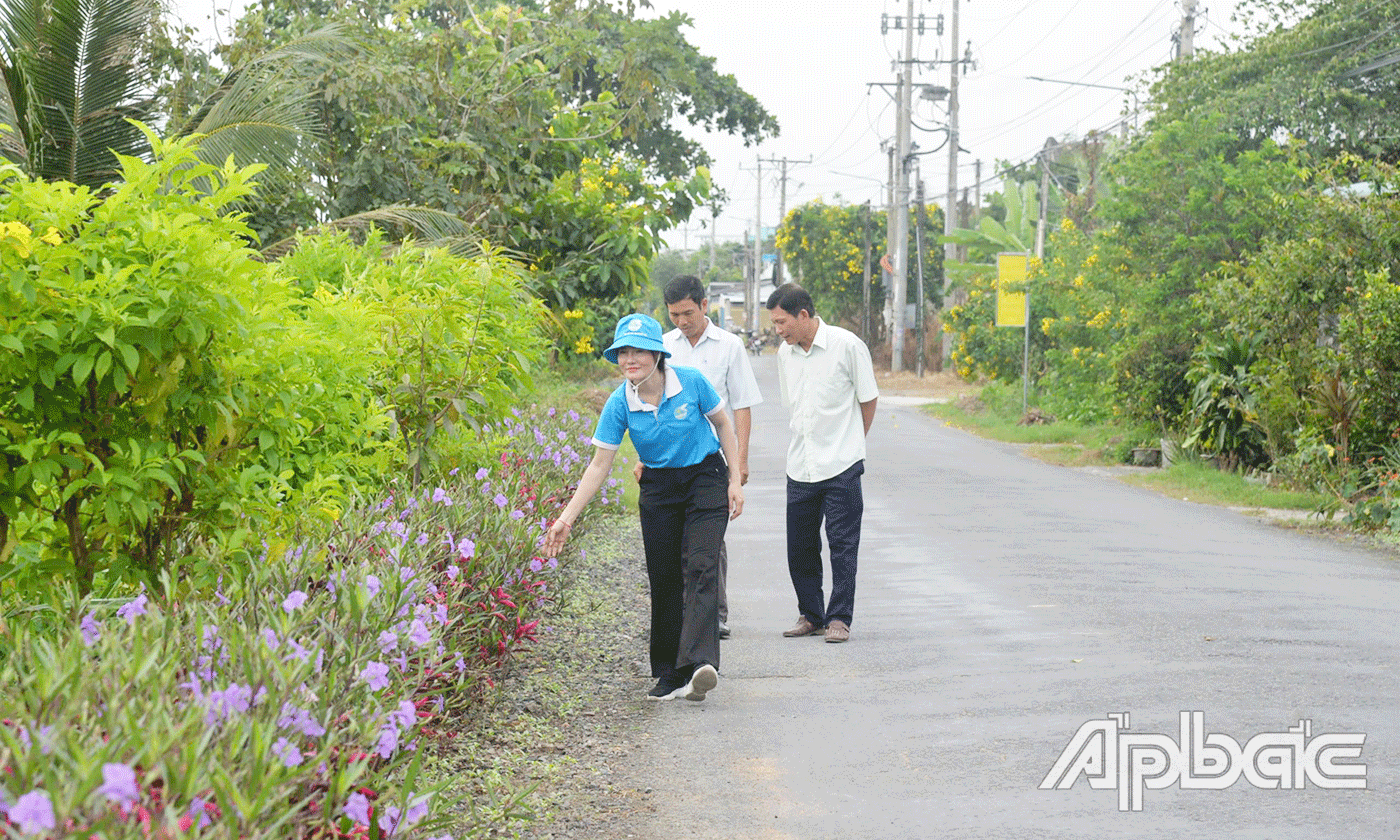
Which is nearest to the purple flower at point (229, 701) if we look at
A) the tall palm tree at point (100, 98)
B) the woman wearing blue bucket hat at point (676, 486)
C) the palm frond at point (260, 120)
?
the woman wearing blue bucket hat at point (676, 486)

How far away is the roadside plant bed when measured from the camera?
2.63 m

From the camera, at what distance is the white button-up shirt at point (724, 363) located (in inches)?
300

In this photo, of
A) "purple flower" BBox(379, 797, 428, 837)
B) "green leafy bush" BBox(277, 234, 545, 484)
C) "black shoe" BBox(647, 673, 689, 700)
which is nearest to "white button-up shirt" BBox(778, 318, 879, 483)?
"green leafy bush" BBox(277, 234, 545, 484)

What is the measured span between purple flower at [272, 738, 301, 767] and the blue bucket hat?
3.49m

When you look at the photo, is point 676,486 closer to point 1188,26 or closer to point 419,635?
point 419,635

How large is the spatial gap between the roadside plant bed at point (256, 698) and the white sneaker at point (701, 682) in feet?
3.39

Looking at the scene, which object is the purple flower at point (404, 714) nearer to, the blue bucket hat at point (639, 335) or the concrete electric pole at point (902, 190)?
the blue bucket hat at point (639, 335)

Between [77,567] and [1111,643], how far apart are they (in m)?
5.02

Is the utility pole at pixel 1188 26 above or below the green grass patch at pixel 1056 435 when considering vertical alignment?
above

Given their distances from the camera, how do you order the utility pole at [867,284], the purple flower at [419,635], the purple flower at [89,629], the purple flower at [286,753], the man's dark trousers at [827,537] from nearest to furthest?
the purple flower at [286,753] < the purple flower at [89,629] < the purple flower at [419,635] < the man's dark trousers at [827,537] < the utility pole at [867,284]

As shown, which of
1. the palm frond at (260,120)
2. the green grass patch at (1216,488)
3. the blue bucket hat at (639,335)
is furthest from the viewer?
the green grass patch at (1216,488)

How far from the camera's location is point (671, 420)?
21.6ft

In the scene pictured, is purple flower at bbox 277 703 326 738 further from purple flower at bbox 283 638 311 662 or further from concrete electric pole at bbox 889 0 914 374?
concrete electric pole at bbox 889 0 914 374

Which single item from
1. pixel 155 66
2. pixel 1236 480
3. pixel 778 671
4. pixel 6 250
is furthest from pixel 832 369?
pixel 1236 480
